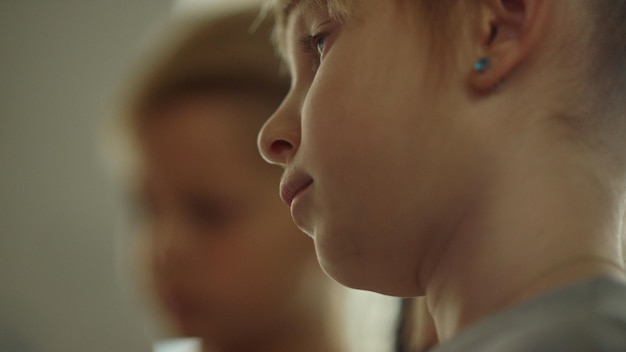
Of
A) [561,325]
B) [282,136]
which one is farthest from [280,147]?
[561,325]

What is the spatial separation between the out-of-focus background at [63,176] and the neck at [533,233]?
3.10ft

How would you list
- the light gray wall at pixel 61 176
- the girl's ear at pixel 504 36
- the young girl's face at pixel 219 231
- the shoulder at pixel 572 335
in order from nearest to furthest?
the shoulder at pixel 572 335 → the girl's ear at pixel 504 36 → the young girl's face at pixel 219 231 → the light gray wall at pixel 61 176

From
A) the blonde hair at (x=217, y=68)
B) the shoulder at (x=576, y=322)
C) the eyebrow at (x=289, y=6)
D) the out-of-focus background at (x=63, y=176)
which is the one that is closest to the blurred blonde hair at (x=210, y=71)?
the blonde hair at (x=217, y=68)

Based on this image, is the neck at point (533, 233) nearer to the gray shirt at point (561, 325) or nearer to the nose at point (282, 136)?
the gray shirt at point (561, 325)

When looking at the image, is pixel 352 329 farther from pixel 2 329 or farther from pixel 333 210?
pixel 2 329

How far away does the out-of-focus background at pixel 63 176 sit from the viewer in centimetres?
132

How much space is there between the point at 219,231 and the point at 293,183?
32 centimetres

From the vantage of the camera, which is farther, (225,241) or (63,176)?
(63,176)

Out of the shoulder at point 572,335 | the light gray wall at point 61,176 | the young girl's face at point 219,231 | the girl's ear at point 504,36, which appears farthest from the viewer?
the light gray wall at point 61,176

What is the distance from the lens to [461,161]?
460 mm

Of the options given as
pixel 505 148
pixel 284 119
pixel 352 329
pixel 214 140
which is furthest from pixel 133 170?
pixel 505 148

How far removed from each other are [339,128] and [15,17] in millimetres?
1048

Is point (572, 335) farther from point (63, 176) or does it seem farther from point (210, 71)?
point (63, 176)

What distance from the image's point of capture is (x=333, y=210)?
50 centimetres
